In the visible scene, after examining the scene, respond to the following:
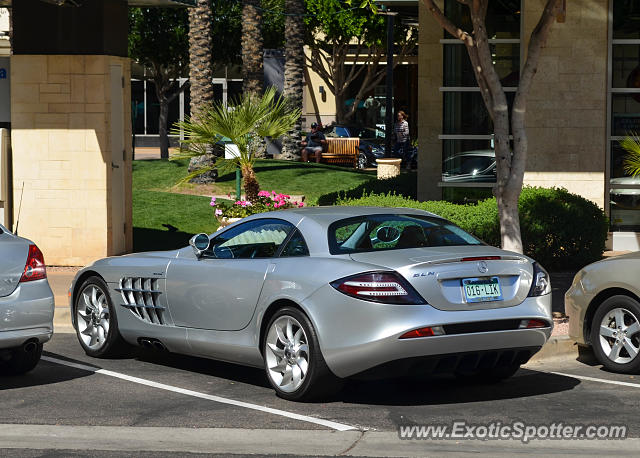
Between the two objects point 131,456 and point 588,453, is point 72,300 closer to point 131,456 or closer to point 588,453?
point 131,456

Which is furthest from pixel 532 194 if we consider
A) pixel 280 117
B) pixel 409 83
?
pixel 409 83

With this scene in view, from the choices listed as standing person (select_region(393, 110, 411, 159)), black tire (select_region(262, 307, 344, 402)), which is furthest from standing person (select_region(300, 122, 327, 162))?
black tire (select_region(262, 307, 344, 402))

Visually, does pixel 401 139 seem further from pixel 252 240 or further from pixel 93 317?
pixel 252 240

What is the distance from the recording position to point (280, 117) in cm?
1614

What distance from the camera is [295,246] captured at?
8453mm

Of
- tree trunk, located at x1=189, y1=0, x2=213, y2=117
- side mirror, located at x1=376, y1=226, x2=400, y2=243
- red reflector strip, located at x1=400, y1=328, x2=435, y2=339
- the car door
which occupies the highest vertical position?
tree trunk, located at x1=189, y1=0, x2=213, y2=117

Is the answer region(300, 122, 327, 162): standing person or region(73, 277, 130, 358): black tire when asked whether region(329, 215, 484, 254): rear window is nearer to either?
region(73, 277, 130, 358): black tire

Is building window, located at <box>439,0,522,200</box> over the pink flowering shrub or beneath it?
over

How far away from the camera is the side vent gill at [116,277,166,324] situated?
9375 millimetres

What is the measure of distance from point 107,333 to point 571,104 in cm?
975

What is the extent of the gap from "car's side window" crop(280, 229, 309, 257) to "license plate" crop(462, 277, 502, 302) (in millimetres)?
1246

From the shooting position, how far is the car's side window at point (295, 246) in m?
8.37

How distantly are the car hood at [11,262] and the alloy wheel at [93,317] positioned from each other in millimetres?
1346

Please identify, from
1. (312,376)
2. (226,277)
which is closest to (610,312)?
(312,376)
